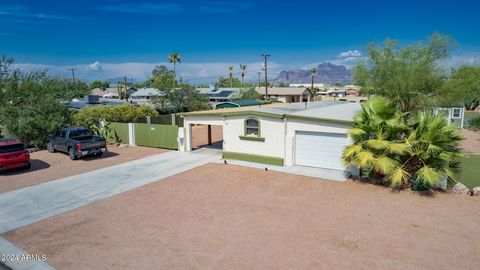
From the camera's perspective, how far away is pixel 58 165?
17531 mm

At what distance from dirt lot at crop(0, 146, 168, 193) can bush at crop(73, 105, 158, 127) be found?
4.24 metres

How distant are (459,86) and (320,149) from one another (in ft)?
55.7

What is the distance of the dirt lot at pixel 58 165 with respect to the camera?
14585mm

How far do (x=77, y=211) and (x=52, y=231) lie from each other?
156 cm

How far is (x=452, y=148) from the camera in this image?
11961mm

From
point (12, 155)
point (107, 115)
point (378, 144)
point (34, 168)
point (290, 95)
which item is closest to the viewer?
point (378, 144)

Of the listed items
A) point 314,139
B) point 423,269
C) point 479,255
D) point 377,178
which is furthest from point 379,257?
point 314,139

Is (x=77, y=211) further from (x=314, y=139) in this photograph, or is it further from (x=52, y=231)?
(x=314, y=139)

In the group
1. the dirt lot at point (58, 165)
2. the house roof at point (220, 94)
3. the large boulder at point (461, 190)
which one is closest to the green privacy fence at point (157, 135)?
the dirt lot at point (58, 165)

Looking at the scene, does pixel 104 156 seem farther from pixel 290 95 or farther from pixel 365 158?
pixel 290 95

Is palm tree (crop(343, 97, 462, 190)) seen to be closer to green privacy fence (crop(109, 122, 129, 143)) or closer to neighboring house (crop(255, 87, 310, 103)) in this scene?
A: green privacy fence (crop(109, 122, 129, 143))

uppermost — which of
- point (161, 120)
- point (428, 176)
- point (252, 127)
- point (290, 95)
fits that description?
point (290, 95)

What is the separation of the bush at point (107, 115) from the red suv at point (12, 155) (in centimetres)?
911

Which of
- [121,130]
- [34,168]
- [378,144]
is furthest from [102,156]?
[378,144]
